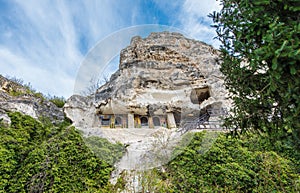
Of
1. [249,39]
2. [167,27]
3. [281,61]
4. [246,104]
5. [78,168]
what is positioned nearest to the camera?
[281,61]

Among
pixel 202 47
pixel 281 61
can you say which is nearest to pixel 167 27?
pixel 281 61

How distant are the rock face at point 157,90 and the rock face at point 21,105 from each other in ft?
2.70

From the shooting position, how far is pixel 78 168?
4418mm

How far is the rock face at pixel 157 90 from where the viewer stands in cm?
1001

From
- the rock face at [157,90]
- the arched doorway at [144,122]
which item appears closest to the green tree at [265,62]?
the rock face at [157,90]

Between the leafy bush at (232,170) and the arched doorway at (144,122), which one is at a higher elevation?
the arched doorway at (144,122)

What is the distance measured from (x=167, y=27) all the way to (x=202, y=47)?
853 cm

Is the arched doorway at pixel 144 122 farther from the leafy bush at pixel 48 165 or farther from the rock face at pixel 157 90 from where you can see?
the leafy bush at pixel 48 165

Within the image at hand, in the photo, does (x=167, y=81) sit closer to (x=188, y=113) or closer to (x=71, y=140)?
(x=188, y=113)

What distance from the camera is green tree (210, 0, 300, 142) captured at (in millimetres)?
1095

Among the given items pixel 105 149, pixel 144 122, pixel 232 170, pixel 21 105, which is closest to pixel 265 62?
pixel 232 170

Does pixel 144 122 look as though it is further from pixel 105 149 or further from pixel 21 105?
pixel 21 105

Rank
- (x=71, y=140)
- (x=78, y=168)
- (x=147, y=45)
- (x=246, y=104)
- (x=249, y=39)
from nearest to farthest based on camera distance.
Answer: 1. (x=249, y=39)
2. (x=246, y=104)
3. (x=78, y=168)
4. (x=71, y=140)
5. (x=147, y=45)

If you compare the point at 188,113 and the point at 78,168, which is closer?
the point at 78,168
